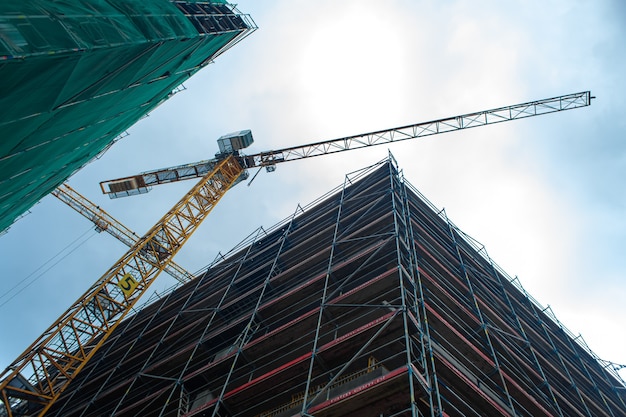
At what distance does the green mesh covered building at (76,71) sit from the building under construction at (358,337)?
791 cm

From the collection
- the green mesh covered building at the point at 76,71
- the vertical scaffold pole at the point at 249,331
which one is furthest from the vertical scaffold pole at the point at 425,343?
the green mesh covered building at the point at 76,71

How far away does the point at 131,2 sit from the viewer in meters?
14.1

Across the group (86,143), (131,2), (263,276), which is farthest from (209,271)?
(131,2)

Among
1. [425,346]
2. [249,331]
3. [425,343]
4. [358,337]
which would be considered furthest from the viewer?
[249,331]

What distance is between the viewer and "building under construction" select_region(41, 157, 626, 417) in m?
12.7

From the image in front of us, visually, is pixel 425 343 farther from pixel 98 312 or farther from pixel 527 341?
pixel 98 312

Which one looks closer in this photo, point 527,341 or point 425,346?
point 425,346

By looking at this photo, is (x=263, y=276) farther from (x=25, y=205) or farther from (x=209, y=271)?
(x=25, y=205)

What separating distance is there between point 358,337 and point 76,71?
9372 mm

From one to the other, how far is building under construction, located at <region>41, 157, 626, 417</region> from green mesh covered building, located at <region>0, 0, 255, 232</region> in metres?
7.91

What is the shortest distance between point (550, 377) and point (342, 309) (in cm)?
891

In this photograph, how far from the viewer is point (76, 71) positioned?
11.7 meters

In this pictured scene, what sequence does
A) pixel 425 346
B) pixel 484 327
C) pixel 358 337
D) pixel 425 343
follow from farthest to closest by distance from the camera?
pixel 484 327 → pixel 358 337 → pixel 425 343 → pixel 425 346

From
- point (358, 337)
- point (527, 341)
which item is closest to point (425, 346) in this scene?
point (358, 337)
